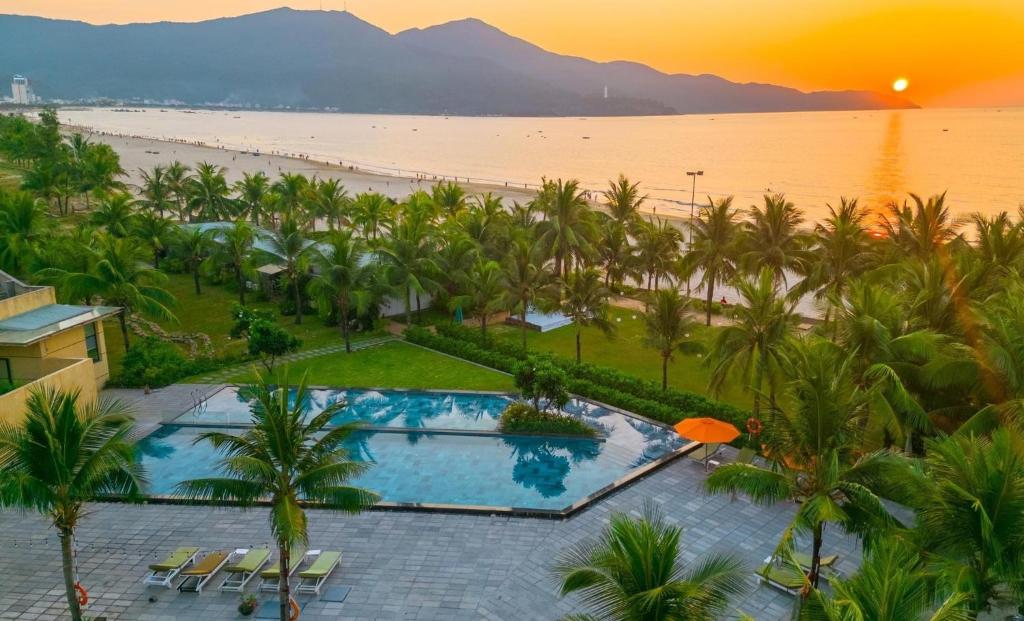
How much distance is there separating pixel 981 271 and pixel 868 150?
5576 inches

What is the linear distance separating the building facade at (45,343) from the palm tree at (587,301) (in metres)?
15.4

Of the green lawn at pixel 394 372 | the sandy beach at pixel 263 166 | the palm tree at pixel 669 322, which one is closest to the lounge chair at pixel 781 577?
the palm tree at pixel 669 322

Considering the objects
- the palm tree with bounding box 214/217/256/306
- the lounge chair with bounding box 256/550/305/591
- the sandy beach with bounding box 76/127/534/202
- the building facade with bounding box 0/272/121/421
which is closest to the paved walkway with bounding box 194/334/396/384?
the building facade with bounding box 0/272/121/421

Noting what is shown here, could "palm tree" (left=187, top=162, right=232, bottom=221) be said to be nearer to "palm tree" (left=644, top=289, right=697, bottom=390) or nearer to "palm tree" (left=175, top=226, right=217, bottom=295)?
"palm tree" (left=175, top=226, right=217, bottom=295)

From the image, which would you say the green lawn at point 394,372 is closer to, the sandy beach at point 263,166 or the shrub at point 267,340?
the shrub at point 267,340

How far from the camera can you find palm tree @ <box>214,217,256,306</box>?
3501cm

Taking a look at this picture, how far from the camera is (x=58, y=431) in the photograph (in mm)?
10602

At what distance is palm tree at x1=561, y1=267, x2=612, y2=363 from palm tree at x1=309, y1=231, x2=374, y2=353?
27.7 feet

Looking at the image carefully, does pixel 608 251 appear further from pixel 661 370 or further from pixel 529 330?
pixel 661 370

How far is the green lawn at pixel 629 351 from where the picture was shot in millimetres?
24769

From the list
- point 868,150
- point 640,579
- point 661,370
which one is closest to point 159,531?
point 640,579

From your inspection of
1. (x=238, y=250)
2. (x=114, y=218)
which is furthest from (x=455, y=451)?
(x=114, y=218)

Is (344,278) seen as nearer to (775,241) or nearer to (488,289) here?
(488,289)

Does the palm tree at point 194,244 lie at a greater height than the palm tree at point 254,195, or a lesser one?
lesser
